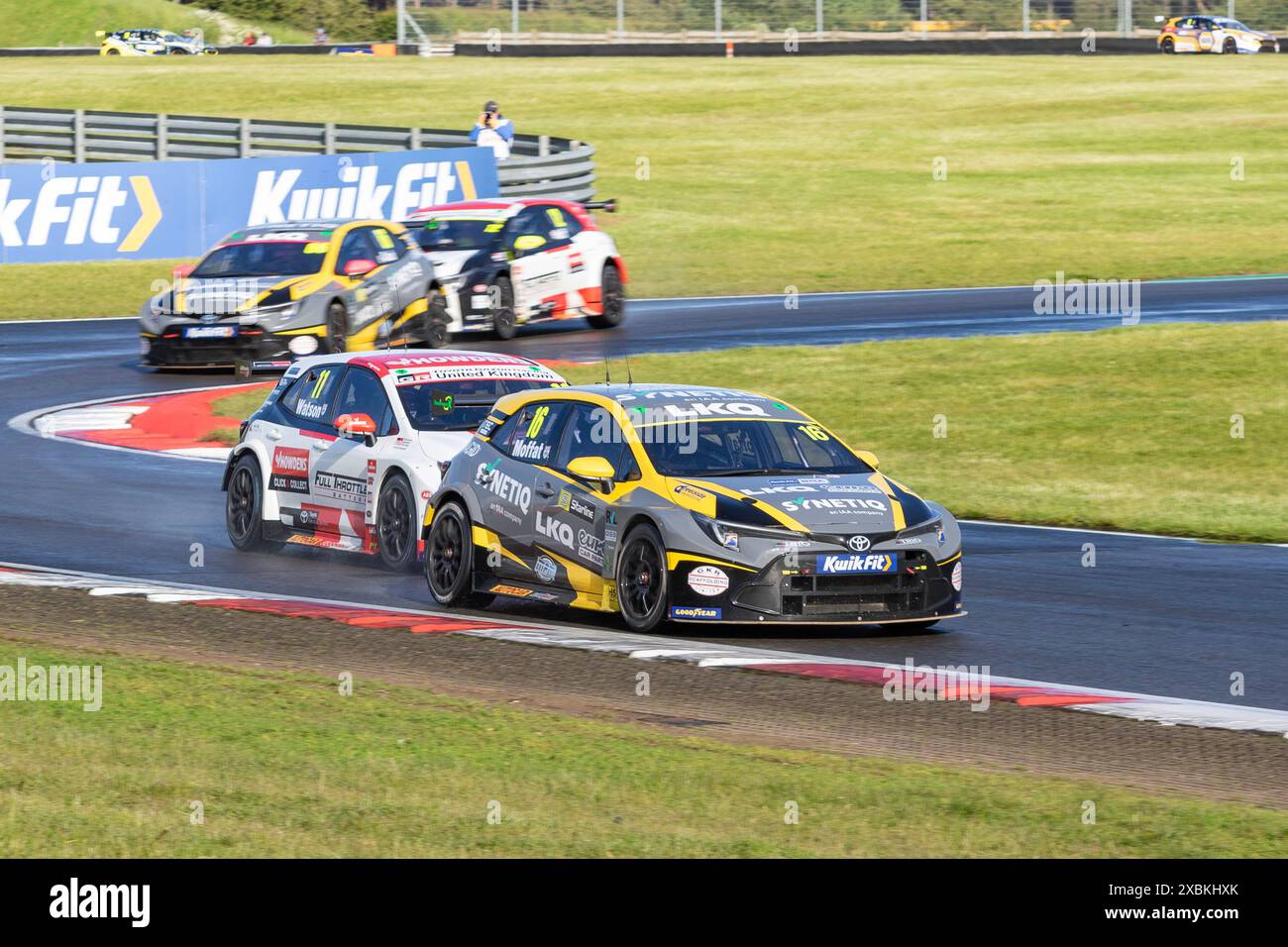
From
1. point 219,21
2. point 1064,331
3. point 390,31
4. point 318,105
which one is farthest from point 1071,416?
point 219,21

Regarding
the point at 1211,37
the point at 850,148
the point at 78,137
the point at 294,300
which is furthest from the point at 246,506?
the point at 1211,37

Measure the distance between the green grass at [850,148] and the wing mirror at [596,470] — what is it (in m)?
21.0

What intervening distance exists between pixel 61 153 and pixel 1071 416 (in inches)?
980

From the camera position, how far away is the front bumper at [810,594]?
1118 centimetres

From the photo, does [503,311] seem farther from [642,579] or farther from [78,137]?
[78,137]

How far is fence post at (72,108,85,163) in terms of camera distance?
39062mm

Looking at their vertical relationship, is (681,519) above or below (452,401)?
below

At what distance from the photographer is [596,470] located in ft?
38.1

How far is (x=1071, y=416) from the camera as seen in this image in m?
20.8

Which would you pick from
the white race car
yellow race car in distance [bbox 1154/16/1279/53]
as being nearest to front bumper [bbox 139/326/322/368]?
the white race car

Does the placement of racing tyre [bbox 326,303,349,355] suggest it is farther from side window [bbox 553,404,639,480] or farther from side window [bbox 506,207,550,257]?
side window [bbox 553,404,639,480]

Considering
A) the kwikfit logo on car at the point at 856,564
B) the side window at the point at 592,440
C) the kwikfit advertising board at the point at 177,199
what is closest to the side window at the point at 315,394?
the side window at the point at 592,440

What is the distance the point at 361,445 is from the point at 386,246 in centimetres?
1100

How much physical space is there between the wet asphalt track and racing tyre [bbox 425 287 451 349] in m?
2.62
